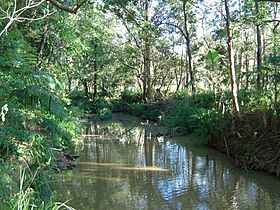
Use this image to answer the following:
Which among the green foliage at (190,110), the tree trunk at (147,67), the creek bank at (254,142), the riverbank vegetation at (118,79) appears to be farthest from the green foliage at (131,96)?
the creek bank at (254,142)

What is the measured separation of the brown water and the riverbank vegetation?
75cm

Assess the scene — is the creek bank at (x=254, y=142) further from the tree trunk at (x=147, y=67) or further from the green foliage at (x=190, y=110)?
the tree trunk at (x=147, y=67)

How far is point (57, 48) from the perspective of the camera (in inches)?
493

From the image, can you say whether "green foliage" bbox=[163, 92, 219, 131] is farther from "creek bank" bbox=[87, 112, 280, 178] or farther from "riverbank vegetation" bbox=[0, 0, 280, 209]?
"creek bank" bbox=[87, 112, 280, 178]

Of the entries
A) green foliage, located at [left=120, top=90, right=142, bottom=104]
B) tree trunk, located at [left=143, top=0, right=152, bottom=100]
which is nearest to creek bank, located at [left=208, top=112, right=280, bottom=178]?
tree trunk, located at [left=143, top=0, right=152, bottom=100]

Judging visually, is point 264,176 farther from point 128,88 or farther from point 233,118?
point 128,88

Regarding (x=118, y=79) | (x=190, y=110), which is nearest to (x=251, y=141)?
(x=190, y=110)

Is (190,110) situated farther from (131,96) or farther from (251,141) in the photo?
(131,96)

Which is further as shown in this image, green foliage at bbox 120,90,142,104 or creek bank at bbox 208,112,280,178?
green foliage at bbox 120,90,142,104

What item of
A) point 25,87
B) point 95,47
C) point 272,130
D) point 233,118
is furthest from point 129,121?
point 25,87

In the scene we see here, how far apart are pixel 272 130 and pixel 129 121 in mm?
13555

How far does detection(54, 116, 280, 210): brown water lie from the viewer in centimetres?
707

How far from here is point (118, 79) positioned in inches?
1139

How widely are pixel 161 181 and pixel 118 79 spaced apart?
20.9m
